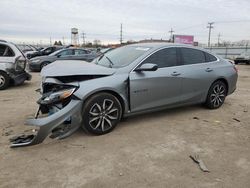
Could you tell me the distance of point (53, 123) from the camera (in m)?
3.89

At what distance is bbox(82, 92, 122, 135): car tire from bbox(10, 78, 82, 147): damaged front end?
0.16m

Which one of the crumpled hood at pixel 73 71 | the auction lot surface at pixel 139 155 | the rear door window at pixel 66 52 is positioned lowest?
the auction lot surface at pixel 139 155

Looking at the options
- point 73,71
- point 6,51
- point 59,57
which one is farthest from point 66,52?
point 73,71

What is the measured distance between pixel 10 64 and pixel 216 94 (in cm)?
661

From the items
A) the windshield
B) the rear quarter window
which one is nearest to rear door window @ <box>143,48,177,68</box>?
the windshield

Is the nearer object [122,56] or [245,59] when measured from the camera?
[122,56]

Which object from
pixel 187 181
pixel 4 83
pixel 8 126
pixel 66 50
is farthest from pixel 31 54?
pixel 187 181

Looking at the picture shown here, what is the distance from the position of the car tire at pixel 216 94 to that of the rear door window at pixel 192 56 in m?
0.68

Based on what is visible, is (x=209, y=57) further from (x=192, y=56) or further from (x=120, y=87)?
(x=120, y=87)

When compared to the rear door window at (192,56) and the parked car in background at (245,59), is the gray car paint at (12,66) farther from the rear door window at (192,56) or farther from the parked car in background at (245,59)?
the parked car in background at (245,59)

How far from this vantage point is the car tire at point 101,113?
14.0 feet

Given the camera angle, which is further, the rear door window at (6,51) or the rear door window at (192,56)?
the rear door window at (6,51)

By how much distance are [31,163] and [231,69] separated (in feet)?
16.8

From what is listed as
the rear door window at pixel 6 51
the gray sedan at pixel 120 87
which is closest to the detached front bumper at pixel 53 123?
the gray sedan at pixel 120 87
